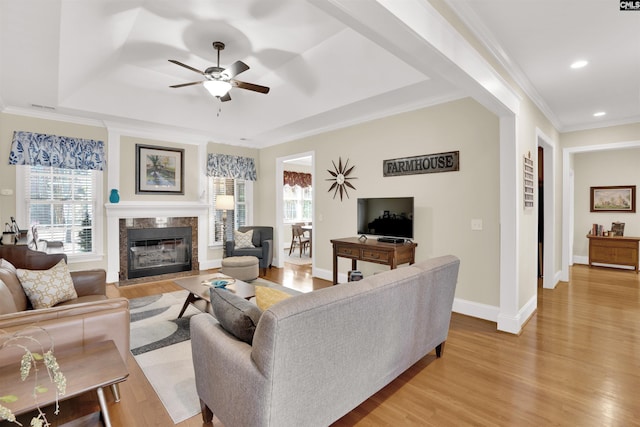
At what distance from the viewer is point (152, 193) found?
18.5ft

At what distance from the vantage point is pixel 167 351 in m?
2.84

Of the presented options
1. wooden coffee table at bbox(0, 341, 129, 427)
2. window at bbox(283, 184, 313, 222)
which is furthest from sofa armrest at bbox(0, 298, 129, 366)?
window at bbox(283, 184, 313, 222)

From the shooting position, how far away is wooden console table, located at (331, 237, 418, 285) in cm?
380

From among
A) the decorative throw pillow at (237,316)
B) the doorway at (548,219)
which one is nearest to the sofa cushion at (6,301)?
the decorative throw pillow at (237,316)

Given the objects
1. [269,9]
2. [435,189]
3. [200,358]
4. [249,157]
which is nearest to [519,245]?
[435,189]

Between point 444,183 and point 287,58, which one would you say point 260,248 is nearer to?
point 287,58

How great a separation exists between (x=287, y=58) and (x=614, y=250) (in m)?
7.18

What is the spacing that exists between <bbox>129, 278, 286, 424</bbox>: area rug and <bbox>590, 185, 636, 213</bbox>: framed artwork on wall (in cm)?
817

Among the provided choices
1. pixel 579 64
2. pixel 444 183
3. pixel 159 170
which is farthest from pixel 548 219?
pixel 159 170

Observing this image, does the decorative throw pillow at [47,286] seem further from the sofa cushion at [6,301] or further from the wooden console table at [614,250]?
the wooden console table at [614,250]

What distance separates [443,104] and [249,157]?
429cm

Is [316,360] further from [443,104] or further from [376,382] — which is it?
[443,104]

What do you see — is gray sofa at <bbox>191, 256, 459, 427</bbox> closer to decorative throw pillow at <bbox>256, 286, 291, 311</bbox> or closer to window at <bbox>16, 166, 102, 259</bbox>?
decorative throw pillow at <bbox>256, 286, 291, 311</bbox>

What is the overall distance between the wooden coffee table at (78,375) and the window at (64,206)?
388 cm
